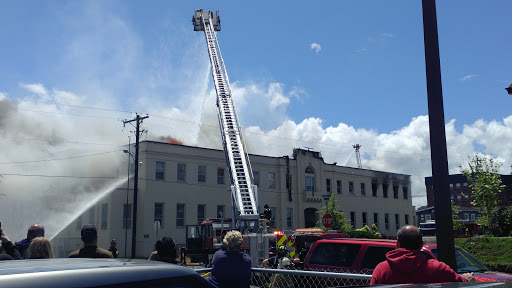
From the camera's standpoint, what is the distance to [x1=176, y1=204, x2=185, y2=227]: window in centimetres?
3716

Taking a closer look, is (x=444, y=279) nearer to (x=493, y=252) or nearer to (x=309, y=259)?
(x=309, y=259)

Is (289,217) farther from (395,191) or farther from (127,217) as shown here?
(395,191)

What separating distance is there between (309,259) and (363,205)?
149 ft

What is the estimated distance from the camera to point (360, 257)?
7832 mm

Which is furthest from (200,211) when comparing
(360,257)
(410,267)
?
(410,267)

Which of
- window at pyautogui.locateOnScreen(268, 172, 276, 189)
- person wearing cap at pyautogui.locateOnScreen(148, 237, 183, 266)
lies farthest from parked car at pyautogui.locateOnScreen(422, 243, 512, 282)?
window at pyautogui.locateOnScreen(268, 172, 276, 189)

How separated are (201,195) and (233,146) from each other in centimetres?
1640

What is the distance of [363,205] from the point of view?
5247cm

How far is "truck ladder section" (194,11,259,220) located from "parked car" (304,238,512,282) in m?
10.7

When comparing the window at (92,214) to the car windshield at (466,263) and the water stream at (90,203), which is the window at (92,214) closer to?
the water stream at (90,203)

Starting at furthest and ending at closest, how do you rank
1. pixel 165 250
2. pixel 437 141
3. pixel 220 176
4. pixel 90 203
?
pixel 220 176 < pixel 90 203 < pixel 165 250 < pixel 437 141

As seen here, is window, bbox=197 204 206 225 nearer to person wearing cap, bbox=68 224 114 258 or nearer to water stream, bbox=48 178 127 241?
water stream, bbox=48 178 127 241

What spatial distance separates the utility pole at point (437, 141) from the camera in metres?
4.18

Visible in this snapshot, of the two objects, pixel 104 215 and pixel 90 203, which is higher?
pixel 90 203
